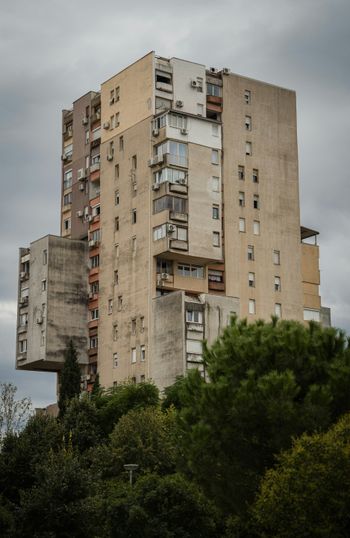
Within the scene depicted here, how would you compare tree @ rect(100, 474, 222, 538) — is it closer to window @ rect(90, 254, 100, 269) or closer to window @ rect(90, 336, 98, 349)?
window @ rect(90, 336, 98, 349)

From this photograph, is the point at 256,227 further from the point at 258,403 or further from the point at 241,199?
the point at 258,403

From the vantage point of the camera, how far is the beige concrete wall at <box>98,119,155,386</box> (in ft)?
277

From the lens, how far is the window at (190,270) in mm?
85312

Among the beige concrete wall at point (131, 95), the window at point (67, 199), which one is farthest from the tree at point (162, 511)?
the window at point (67, 199)

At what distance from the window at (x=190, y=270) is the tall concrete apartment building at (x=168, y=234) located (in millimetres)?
97

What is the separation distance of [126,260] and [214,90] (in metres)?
15.3

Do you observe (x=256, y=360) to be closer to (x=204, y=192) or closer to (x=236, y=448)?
(x=236, y=448)

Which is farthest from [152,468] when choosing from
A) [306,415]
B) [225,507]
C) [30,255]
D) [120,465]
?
[30,255]

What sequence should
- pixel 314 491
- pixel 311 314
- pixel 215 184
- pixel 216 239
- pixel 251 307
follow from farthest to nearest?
pixel 311 314 < pixel 251 307 < pixel 215 184 < pixel 216 239 < pixel 314 491

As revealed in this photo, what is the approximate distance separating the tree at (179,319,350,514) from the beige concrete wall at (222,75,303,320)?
4046 centimetres

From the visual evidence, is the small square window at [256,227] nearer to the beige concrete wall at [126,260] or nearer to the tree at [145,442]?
the beige concrete wall at [126,260]

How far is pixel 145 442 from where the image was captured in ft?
211

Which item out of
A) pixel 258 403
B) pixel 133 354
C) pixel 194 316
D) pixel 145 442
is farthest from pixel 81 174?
pixel 258 403

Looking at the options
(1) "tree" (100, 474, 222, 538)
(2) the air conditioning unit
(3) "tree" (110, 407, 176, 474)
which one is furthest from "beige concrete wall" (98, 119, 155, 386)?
(1) "tree" (100, 474, 222, 538)
